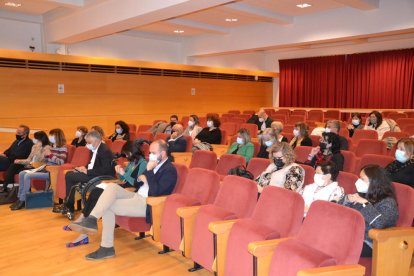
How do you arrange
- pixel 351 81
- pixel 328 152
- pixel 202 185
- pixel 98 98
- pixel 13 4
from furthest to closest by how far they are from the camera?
pixel 351 81 → pixel 98 98 → pixel 13 4 → pixel 328 152 → pixel 202 185

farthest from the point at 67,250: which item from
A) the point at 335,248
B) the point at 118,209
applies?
the point at 335,248

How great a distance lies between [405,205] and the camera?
3049 mm

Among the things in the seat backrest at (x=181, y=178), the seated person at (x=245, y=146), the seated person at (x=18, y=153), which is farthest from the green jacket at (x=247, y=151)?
the seated person at (x=18, y=153)

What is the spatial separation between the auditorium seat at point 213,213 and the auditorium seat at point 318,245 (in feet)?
2.04

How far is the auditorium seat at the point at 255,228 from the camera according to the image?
281cm

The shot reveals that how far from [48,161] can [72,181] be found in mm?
1166

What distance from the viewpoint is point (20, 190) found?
18.9 feet

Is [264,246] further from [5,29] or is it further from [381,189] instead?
[5,29]

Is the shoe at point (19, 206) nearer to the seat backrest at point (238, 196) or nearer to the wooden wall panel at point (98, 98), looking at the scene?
the seat backrest at point (238, 196)

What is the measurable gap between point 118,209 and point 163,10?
4.03m

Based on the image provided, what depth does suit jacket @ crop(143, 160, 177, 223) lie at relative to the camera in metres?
4.01

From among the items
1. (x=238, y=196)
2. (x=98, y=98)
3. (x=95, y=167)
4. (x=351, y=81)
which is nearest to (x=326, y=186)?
(x=238, y=196)

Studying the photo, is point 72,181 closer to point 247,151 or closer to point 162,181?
point 162,181

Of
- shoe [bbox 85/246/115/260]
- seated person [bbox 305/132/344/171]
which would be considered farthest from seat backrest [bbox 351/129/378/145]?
shoe [bbox 85/246/115/260]
